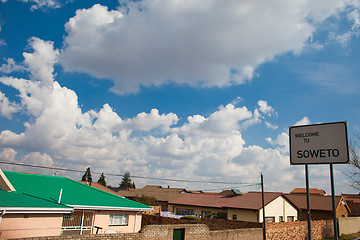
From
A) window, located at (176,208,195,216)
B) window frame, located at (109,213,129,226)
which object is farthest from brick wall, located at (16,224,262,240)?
window, located at (176,208,195,216)

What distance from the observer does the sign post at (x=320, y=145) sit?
21.7 feet

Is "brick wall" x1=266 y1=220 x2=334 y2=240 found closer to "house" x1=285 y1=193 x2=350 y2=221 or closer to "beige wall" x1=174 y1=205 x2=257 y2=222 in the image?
"beige wall" x1=174 y1=205 x2=257 y2=222

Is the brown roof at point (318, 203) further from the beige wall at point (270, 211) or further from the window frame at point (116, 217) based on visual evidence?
the window frame at point (116, 217)

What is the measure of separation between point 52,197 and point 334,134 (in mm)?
19320

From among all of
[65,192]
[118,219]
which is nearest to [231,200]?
[118,219]

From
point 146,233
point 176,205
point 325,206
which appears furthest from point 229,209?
point 146,233

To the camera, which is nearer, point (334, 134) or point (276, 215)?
point (334, 134)

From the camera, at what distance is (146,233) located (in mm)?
16891

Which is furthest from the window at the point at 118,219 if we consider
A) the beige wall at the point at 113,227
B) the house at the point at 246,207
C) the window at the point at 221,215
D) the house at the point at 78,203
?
the window at the point at 221,215

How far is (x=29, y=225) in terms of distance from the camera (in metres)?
15.9

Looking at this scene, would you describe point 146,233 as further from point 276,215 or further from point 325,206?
point 325,206

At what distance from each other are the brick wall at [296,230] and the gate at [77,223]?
1531 centimetres

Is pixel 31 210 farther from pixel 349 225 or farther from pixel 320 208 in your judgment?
pixel 320 208

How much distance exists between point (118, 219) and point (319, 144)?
19289mm
